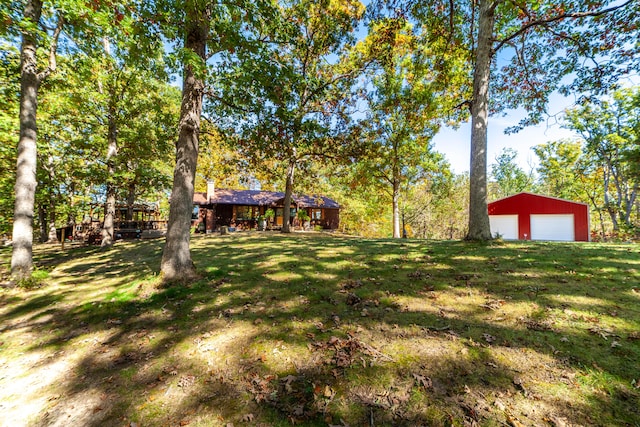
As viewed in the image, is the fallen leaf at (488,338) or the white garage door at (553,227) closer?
the fallen leaf at (488,338)

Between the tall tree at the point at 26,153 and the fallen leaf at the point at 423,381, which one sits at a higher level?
the tall tree at the point at 26,153

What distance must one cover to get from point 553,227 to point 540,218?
1.06 metres

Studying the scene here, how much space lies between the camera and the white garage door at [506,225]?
64.6 feet

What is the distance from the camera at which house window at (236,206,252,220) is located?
2811 centimetres

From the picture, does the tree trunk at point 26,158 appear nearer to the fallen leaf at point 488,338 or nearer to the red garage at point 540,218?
the fallen leaf at point 488,338

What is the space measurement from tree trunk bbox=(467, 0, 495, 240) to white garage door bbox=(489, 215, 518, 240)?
14.3 m

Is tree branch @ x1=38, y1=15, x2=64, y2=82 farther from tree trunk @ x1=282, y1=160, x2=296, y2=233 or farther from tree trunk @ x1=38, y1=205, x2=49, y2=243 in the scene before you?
tree trunk @ x1=38, y1=205, x2=49, y2=243

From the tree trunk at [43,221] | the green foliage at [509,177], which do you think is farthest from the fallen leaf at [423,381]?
the green foliage at [509,177]

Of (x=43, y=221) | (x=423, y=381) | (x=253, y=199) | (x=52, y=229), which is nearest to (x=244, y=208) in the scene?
(x=253, y=199)

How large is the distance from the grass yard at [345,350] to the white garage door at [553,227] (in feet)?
53.4

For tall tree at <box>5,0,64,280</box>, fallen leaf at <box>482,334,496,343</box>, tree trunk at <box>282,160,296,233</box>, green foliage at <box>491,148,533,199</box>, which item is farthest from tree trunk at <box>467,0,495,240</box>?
green foliage at <box>491,148,533,199</box>

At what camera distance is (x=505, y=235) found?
2009cm

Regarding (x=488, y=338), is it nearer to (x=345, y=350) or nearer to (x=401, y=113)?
(x=345, y=350)

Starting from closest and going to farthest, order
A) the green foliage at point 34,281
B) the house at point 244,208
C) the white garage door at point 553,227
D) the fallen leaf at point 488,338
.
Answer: the fallen leaf at point 488,338
the green foliage at point 34,281
the white garage door at point 553,227
the house at point 244,208
